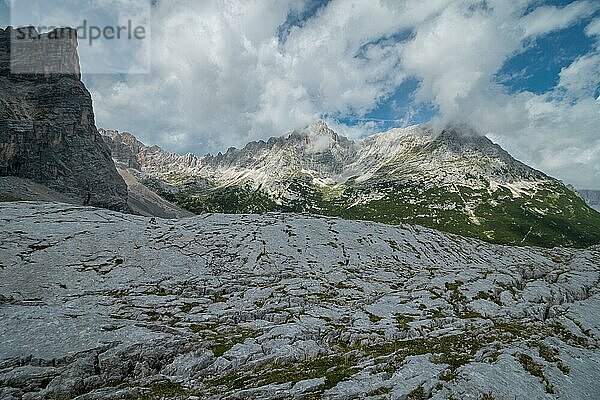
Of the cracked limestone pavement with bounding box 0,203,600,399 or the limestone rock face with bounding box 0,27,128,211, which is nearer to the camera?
the cracked limestone pavement with bounding box 0,203,600,399

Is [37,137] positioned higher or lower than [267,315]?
higher

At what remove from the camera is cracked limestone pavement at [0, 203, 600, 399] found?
24000 mm

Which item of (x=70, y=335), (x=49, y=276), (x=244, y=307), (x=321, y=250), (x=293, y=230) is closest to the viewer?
(x=70, y=335)

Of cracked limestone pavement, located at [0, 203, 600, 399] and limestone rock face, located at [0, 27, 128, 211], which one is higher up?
limestone rock face, located at [0, 27, 128, 211]

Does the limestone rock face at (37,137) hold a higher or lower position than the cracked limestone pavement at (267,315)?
higher

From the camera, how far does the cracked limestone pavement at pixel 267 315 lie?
24.0 metres

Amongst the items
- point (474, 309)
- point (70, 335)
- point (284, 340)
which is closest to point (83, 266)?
point (70, 335)

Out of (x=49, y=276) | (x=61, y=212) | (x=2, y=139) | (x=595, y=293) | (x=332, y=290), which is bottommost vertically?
(x=595, y=293)

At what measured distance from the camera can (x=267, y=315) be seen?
3962cm

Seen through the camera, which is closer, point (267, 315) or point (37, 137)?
point (267, 315)

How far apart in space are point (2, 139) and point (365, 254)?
7428 inches

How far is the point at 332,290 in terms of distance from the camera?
50.2 m

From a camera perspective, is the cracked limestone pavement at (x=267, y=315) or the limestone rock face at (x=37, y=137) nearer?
the cracked limestone pavement at (x=267, y=315)

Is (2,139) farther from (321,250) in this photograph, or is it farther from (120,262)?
(321,250)
